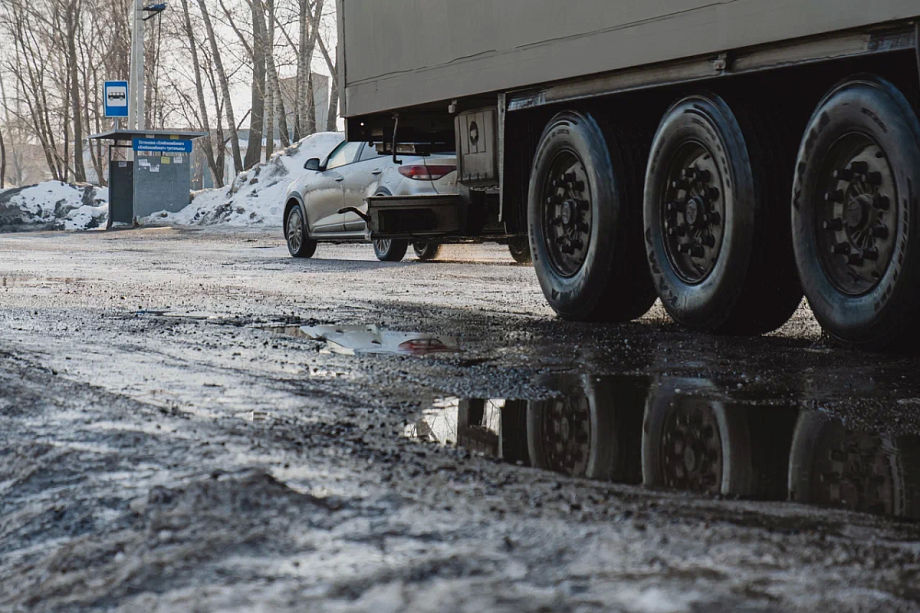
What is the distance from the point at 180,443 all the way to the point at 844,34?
335cm

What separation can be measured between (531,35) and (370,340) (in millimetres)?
2310

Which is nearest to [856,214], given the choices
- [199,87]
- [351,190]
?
[351,190]

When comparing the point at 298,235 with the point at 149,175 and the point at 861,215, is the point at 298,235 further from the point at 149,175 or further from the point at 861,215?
the point at 149,175

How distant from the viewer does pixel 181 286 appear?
33.3 feet

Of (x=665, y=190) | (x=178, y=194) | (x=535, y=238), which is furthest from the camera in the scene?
(x=178, y=194)

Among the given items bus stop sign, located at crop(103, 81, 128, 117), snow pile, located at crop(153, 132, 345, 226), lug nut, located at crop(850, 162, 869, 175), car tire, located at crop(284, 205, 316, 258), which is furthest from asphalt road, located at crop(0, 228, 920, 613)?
bus stop sign, located at crop(103, 81, 128, 117)

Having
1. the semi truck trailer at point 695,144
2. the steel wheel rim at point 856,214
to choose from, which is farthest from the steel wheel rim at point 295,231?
the steel wheel rim at point 856,214

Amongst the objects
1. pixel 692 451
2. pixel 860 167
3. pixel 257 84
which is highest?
pixel 257 84

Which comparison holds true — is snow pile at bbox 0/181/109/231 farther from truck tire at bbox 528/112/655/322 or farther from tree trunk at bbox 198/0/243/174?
truck tire at bbox 528/112/655/322

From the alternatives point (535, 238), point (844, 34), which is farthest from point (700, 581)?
point (535, 238)

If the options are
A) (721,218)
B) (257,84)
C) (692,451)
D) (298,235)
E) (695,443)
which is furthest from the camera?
(257,84)

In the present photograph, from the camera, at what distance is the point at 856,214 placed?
5246 millimetres

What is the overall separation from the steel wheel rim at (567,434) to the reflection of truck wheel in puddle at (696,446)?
0.58ft

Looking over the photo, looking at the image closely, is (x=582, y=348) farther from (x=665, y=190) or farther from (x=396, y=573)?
(x=396, y=573)
